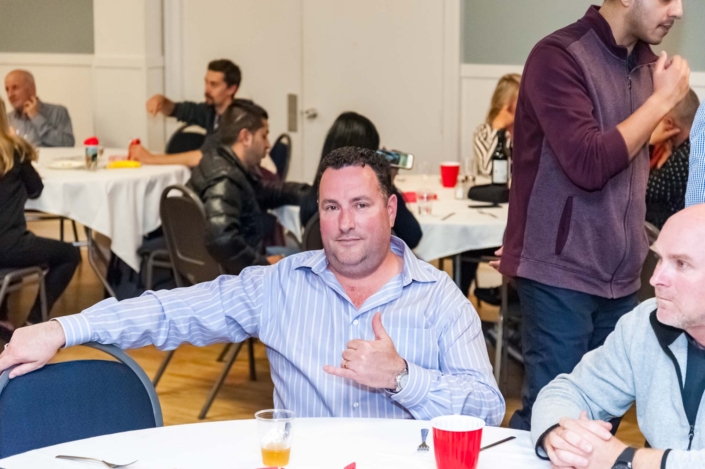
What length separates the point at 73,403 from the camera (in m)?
1.94

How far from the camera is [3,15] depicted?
802cm

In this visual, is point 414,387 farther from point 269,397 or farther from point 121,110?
point 121,110

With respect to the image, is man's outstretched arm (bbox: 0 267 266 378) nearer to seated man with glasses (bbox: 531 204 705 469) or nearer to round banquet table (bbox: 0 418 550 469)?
round banquet table (bbox: 0 418 550 469)

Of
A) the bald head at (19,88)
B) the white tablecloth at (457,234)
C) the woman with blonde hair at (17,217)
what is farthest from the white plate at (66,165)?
the white tablecloth at (457,234)

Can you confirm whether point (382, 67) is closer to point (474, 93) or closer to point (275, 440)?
point (474, 93)

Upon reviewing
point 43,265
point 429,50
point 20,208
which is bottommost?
point 43,265

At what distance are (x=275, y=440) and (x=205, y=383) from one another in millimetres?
2895

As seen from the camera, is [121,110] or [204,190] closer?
[204,190]

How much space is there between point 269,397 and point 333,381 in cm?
222

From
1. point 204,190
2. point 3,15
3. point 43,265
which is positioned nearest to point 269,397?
point 204,190

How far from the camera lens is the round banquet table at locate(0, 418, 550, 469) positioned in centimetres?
161

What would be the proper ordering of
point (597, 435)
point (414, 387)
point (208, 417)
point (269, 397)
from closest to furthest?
point (597, 435), point (414, 387), point (208, 417), point (269, 397)

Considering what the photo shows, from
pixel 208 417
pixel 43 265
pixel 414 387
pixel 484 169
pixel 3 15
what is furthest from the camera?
pixel 3 15

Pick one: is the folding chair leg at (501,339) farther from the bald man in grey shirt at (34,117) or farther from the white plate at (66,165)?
the bald man in grey shirt at (34,117)
